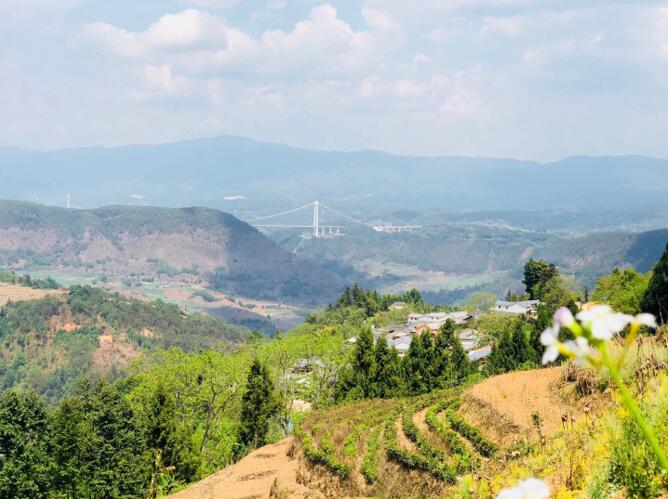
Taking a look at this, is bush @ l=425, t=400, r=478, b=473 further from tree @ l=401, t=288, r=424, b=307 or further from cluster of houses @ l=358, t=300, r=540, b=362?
tree @ l=401, t=288, r=424, b=307

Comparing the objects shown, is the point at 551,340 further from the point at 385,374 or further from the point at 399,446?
the point at 385,374

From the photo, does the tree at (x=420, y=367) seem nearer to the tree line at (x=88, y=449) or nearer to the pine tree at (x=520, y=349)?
the pine tree at (x=520, y=349)

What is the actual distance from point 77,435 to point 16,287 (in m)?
116

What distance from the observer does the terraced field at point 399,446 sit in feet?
41.8

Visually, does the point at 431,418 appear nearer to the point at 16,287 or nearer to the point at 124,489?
the point at 124,489

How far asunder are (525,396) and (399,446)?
2814 mm

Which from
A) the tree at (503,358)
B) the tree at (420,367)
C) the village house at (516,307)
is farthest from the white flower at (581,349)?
the village house at (516,307)

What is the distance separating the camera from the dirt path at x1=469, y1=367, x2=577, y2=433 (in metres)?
13.2

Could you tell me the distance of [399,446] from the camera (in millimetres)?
14086

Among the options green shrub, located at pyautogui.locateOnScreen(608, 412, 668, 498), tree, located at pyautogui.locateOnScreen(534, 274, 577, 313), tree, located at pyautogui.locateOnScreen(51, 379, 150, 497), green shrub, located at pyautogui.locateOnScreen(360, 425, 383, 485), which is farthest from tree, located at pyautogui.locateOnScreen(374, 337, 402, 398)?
green shrub, located at pyautogui.locateOnScreen(608, 412, 668, 498)

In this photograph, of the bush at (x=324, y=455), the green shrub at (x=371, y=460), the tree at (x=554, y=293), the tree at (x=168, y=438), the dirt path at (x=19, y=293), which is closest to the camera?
the green shrub at (x=371, y=460)

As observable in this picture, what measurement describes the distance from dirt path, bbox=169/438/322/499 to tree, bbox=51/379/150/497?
8.21 meters

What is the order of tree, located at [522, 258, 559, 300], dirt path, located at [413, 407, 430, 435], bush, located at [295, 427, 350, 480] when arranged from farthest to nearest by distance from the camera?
1. tree, located at [522, 258, 559, 300]
2. dirt path, located at [413, 407, 430, 435]
3. bush, located at [295, 427, 350, 480]

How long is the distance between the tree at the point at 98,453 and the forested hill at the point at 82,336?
6446 cm
